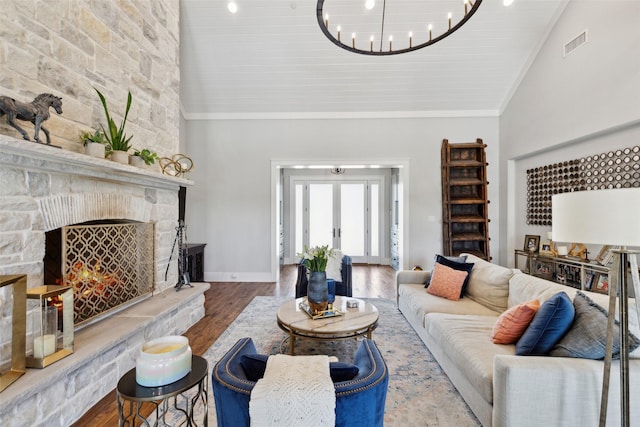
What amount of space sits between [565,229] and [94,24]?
338cm

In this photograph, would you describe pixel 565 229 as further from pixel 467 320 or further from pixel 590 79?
pixel 590 79

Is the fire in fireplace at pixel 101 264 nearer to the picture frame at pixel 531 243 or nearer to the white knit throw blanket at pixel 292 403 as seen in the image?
the white knit throw blanket at pixel 292 403

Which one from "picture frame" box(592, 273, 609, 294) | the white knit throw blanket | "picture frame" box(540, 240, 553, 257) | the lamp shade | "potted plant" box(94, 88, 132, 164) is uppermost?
"potted plant" box(94, 88, 132, 164)

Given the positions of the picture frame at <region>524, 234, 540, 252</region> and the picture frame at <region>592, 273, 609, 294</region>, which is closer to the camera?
the picture frame at <region>592, 273, 609, 294</region>

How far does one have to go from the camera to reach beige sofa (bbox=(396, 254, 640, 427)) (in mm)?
1396

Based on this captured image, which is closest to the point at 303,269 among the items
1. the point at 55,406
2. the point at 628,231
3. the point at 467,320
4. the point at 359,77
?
the point at 467,320

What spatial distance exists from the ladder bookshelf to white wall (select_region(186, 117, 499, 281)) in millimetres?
158

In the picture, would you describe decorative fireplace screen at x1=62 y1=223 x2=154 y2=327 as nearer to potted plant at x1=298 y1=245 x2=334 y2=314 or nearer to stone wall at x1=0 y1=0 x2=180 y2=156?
stone wall at x1=0 y1=0 x2=180 y2=156

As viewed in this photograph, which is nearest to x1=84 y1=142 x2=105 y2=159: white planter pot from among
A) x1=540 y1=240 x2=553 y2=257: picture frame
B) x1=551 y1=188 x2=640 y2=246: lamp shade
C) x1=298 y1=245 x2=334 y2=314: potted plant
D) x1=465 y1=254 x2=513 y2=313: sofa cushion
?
x1=298 y1=245 x2=334 y2=314: potted plant

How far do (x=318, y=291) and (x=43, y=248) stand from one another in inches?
74.0

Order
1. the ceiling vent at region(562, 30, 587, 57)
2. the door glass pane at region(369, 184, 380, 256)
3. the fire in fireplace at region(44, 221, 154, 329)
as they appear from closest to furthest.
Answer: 1. the fire in fireplace at region(44, 221, 154, 329)
2. the ceiling vent at region(562, 30, 587, 57)
3. the door glass pane at region(369, 184, 380, 256)

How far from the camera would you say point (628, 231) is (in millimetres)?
1158

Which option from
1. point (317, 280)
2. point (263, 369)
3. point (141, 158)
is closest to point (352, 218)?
point (317, 280)

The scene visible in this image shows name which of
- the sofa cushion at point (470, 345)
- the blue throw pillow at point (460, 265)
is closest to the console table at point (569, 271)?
the blue throw pillow at point (460, 265)
